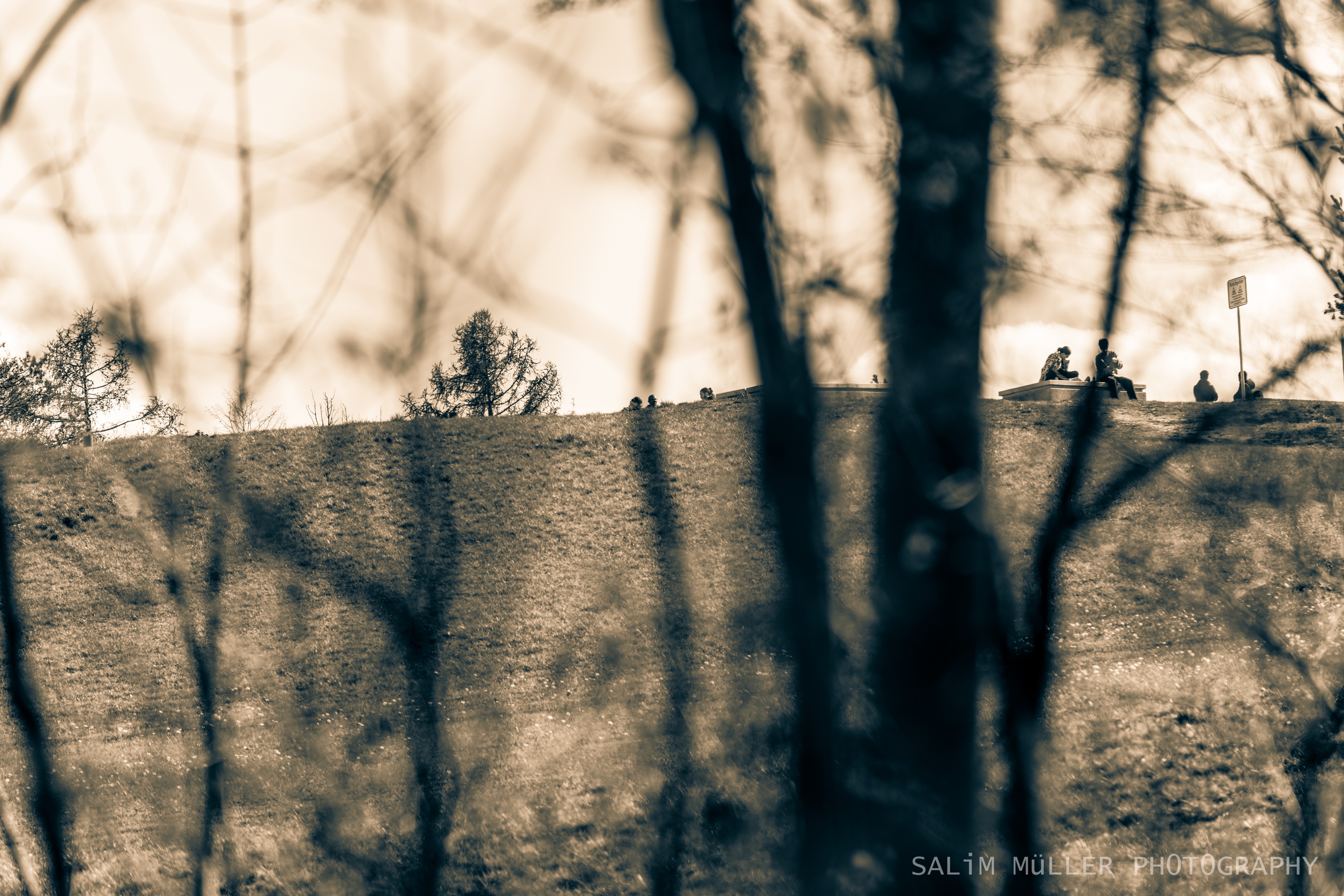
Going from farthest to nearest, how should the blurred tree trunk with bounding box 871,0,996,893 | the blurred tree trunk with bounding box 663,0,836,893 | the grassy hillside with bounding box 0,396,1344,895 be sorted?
the grassy hillside with bounding box 0,396,1344,895 → the blurred tree trunk with bounding box 663,0,836,893 → the blurred tree trunk with bounding box 871,0,996,893

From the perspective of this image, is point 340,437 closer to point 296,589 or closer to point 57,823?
point 296,589

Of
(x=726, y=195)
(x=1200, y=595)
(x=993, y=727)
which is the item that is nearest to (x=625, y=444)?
(x=1200, y=595)

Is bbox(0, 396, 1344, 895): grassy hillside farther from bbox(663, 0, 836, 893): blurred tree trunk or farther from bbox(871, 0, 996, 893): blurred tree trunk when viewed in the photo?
bbox(871, 0, 996, 893): blurred tree trunk

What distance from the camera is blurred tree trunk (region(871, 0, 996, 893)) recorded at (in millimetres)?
2561

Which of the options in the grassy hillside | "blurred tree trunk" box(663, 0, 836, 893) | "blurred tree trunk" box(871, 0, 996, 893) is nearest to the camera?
"blurred tree trunk" box(871, 0, 996, 893)

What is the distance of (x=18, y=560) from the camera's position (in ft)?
40.7

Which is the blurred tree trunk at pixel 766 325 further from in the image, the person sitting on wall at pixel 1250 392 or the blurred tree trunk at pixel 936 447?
the person sitting on wall at pixel 1250 392

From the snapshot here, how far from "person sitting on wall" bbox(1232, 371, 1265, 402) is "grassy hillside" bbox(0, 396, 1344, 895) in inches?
33.1

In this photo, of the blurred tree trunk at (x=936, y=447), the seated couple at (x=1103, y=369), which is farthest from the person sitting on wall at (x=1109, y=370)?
the blurred tree trunk at (x=936, y=447)

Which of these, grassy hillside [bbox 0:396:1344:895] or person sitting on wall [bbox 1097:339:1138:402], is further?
grassy hillside [bbox 0:396:1344:895]

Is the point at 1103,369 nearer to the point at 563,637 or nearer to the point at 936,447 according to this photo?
the point at 936,447

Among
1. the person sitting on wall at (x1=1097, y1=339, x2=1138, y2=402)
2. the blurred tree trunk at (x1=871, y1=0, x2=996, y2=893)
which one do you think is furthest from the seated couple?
the blurred tree trunk at (x1=871, y1=0, x2=996, y2=893)

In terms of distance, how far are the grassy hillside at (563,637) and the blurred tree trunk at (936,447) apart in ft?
2.93

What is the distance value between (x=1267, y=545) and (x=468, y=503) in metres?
Answer: 9.18
